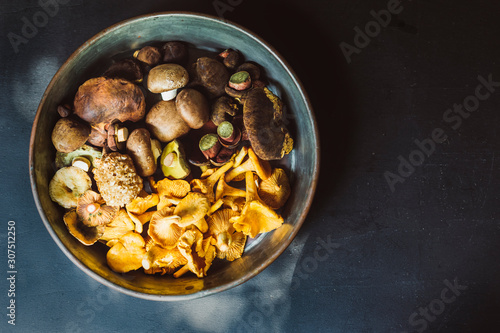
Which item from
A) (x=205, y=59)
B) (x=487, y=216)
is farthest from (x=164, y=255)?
(x=487, y=216)

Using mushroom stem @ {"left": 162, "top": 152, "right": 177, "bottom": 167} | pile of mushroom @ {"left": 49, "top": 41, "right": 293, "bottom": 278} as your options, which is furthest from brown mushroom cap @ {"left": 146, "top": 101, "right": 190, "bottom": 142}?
mushroom stem @ {"left": 162, "top": 152, "right": 177, "bottom": 167}

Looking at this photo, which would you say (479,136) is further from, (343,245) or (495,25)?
(343,245)

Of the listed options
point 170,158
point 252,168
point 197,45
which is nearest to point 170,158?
point 170,158

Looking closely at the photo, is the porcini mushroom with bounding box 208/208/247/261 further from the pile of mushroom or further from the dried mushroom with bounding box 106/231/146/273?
the dried mushroom with bounding box 106/231/146/273

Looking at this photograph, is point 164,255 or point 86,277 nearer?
point 164,255

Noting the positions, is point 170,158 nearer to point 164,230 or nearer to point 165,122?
point 165,122

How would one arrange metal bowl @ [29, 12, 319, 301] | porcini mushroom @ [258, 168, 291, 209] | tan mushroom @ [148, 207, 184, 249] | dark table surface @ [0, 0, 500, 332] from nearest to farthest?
1. metal bowl @ [29, 12, 319, 301]
2. tan mushroom @ [148, 207, 184, 249]
3. porcini mushroom @ [258, 168, 291, 209]
4. dark table surface @ [0, 0, 500, 332]
